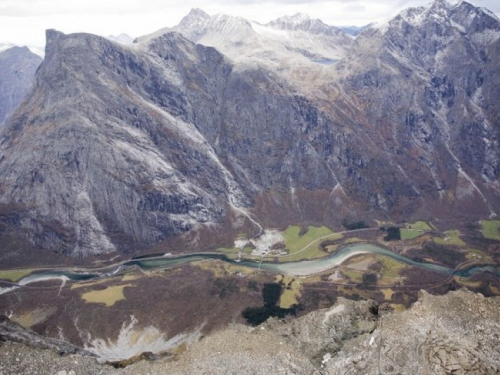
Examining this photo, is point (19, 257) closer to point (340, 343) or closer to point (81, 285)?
point (81, 285)

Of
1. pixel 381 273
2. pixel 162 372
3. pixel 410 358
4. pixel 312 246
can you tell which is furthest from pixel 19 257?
pixel 410 358

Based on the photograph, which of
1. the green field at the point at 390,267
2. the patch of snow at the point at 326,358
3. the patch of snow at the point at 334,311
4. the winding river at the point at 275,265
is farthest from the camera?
the winding river at the point at 275,265

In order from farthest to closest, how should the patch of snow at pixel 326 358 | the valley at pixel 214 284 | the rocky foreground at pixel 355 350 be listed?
the valley at pixel 214 284 → the patch of snow at pixel 326 358 → the rocky foreground at pixel 355 350

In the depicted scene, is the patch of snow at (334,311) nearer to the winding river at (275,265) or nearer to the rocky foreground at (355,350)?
the rocky foreground at (355,350)

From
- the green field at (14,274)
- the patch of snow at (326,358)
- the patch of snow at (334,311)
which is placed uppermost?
the patch of snow at (334,311)

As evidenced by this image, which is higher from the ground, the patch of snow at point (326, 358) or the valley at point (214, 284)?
the patch of snow at point (326, 358)

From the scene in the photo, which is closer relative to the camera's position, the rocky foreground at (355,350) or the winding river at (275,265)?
the rocky foreground at (355,350)

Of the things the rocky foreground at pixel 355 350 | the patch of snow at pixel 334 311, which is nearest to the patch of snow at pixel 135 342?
the patch of snow at pixel 334 311

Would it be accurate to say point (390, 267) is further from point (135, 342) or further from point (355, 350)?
point (355, 350)
